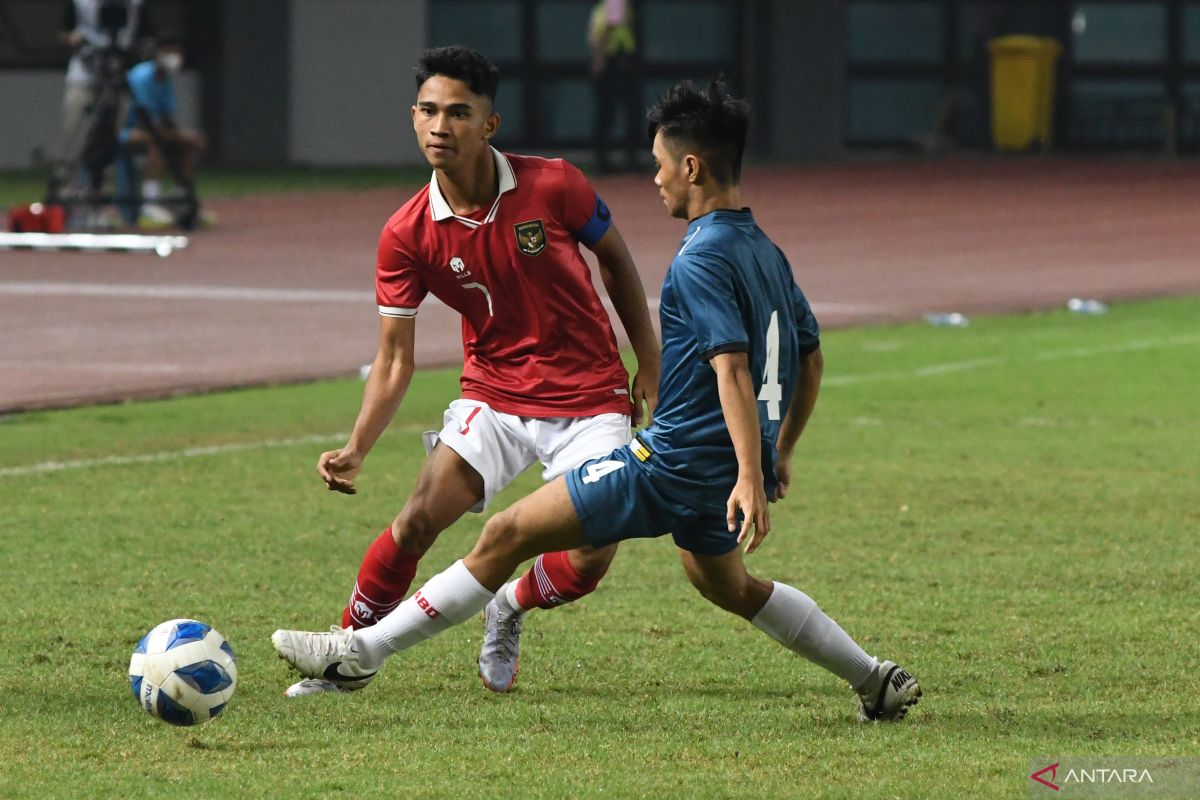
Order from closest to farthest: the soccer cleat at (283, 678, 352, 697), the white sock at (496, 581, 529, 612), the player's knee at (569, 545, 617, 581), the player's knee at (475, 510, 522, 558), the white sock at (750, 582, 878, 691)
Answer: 1. the player's knee at (475, 510, 522, 558)
2. the white sock at (750, 582, 878, 691)
3. the soccer cleat at (283, 678, 352, 697)
4. the player's knee at (569, 545, 617, 581)
5. the white sock at (496, 581, 529, 612)

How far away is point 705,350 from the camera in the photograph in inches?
195

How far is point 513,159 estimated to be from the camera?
6.05 m

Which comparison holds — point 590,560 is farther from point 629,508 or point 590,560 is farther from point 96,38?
point 96,38

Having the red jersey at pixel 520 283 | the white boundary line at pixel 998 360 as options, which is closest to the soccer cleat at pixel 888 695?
the red jersey at pixel 520 283

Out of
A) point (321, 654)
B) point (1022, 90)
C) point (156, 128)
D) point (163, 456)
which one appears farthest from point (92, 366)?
point (1022, 90)

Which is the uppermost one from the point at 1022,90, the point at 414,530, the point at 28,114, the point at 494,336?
the point at 1022,90

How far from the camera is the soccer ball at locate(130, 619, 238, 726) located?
16.9 feet

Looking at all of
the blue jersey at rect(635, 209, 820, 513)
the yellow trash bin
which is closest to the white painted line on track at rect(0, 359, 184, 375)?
the blue jersey at rect(635, 209, 820, 513)

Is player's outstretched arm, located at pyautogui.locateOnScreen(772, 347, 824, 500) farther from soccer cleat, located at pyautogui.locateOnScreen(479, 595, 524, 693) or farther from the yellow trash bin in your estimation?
the yellow trash bin

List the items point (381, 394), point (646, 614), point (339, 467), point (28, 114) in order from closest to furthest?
1. point (339, 467)
2. point (381, 394)
3. point (646, 614)
4. point (28, 114)

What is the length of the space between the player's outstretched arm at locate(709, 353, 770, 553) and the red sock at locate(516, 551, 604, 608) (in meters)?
1.08

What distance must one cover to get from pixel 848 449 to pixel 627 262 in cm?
408

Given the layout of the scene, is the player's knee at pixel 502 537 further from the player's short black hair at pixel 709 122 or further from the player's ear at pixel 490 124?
the player's ear at pixel 490 124

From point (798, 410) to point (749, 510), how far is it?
2.03ft
